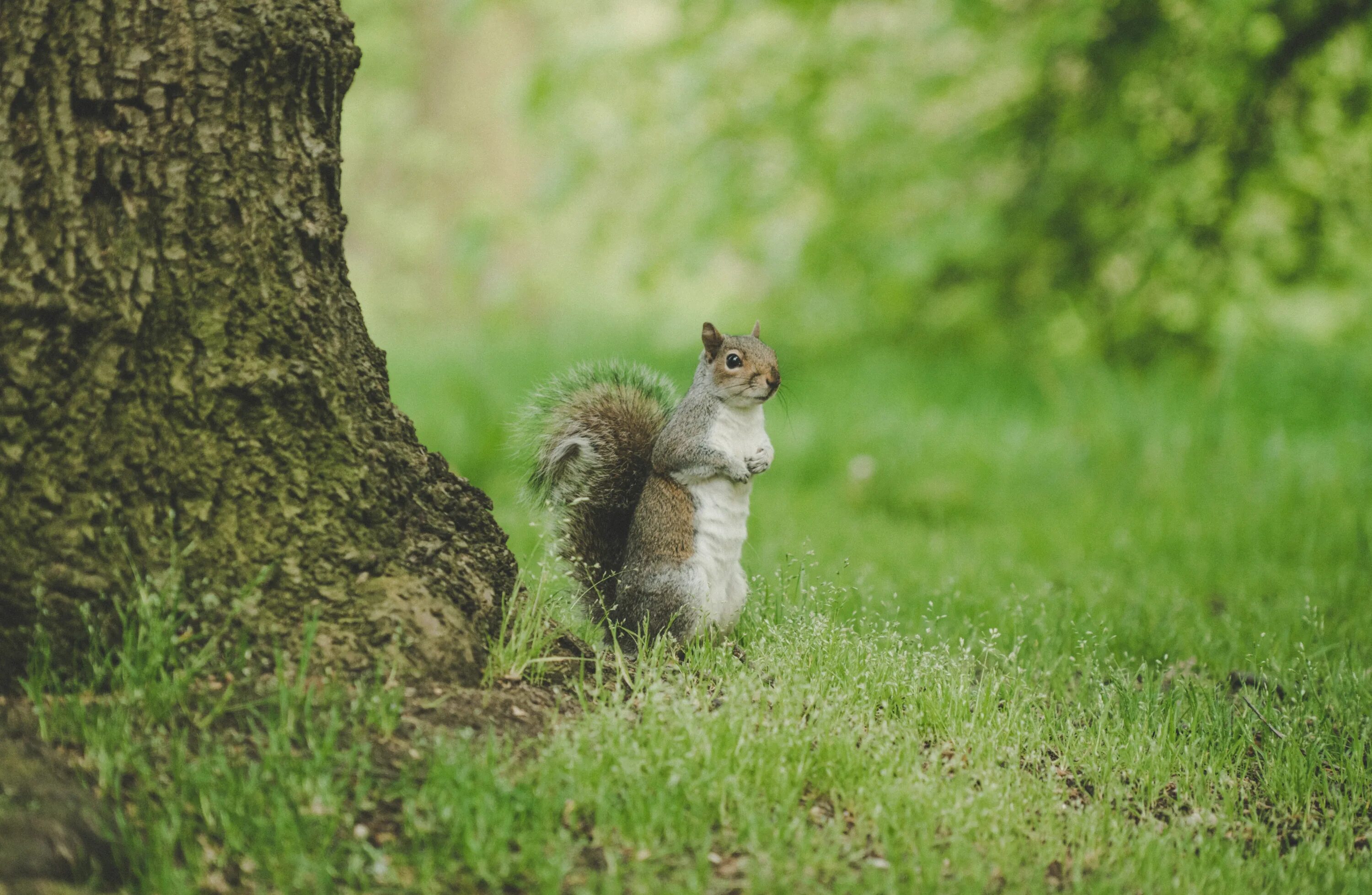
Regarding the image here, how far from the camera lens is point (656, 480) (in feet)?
9.19

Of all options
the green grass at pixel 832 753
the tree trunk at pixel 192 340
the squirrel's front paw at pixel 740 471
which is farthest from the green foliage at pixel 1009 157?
the tree trunk at pixel 192 340

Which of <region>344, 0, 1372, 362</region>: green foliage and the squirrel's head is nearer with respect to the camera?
the squirrel's head

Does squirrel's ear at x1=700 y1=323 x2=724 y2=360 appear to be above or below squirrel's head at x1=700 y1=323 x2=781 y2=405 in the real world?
above

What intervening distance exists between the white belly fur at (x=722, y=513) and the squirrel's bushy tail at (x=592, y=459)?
0.24 m

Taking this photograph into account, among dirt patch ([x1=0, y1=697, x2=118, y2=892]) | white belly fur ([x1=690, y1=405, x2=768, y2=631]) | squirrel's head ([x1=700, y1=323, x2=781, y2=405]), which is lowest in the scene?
dirt patch ([x1=0, y1=697, x2=118, y2=892])

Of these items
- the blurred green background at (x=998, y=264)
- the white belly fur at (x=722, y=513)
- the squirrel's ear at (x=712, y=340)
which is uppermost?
the blurred green background at (x=998, y=264)

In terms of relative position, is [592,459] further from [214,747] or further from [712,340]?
[214,747]

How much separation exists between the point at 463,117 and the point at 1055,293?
7792 millimetres

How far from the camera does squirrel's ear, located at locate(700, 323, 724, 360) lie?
8.96 feet

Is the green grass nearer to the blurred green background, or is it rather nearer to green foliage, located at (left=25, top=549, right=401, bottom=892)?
green foliage, located at (left=25, top=549, right=401, bottom=892)

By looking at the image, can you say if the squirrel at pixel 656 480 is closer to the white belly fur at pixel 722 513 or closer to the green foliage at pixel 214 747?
the white belly fur at pixel 722 513

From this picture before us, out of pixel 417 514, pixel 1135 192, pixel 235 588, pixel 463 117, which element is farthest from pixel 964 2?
pixel 463 117

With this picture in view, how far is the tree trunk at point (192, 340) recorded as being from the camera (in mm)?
2086

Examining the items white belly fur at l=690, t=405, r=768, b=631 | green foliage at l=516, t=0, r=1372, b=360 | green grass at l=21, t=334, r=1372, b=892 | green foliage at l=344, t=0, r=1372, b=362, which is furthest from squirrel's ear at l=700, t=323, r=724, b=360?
green foliage at l=516, t=0, r=1372, b=360
